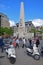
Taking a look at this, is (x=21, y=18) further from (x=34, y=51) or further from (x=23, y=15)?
(x=34, y=51)

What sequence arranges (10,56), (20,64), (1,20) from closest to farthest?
(20,64)
(10,56)
(1,20)

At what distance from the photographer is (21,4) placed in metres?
56.9

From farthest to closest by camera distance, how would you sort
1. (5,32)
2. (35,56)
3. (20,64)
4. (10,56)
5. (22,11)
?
1. (5,32)
2. (22,11)
3. (35,56)
4. (10,56)
5. (20,64)

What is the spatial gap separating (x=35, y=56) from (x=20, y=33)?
44.0 meters

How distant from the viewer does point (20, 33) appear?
57.3m

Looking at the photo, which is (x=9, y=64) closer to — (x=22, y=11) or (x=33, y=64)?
(x=33, y=64)

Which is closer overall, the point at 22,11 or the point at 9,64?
the point at 9,64

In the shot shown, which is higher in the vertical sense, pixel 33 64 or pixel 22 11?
pixel 22 11

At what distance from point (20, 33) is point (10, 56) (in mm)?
45454

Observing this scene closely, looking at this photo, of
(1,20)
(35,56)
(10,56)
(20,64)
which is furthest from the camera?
(1,20)

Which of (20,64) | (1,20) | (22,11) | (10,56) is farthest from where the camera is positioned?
(1,20)

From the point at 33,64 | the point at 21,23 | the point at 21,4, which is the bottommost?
the point at 33,64

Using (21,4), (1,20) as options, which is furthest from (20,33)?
(1,20)

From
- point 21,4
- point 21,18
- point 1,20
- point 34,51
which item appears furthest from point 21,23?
point 1,20
